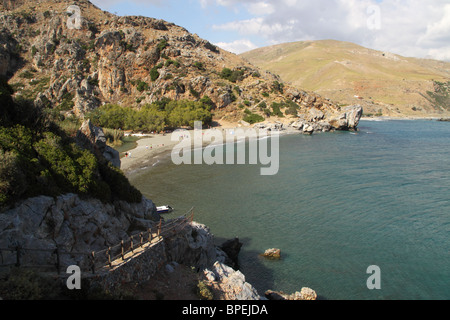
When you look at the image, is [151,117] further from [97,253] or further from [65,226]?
[97,253]

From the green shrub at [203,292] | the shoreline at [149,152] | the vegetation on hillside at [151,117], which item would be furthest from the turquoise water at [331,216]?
the vegetation on hillside at [151,117]

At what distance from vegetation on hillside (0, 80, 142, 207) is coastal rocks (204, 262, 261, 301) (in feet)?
21.6

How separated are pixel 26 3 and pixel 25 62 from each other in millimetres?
36181

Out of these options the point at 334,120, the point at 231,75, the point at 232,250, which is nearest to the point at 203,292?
the point at 232,250

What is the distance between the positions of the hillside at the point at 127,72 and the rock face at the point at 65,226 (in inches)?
2749

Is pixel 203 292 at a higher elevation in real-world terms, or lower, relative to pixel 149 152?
lower

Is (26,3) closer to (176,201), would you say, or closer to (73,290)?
(176,201)

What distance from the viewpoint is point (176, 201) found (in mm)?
30578

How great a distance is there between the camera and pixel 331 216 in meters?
26.7

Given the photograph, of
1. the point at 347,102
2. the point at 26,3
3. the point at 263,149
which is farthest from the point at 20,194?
the point at 347,102

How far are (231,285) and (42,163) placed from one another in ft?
34.0

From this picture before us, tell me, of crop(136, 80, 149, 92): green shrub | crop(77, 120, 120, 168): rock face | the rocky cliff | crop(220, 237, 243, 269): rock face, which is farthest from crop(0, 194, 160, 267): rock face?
crop(136, 80, 149, 92): green shrub

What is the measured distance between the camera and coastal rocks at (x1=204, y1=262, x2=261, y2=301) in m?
13.4

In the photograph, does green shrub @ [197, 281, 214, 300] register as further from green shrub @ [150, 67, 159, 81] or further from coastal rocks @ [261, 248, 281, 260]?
green shrub @ [150, 67, 159, 81]
